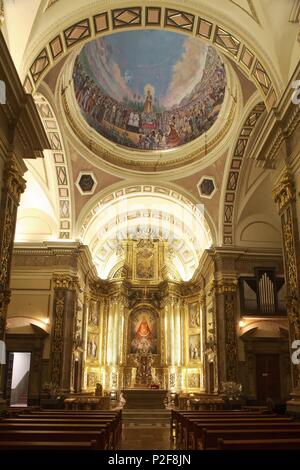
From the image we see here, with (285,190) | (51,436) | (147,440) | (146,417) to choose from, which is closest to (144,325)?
(146,417)

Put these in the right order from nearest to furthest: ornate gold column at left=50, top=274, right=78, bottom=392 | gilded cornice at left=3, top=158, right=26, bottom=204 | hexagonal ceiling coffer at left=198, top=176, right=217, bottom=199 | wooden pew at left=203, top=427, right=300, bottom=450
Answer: wooden pew at left=203, top=427, right=300, bottom=450 < gilded cornice at left=3, top=158, right=26, bottom=204 < ornate gold column at left=50, top=274, right=78, bottom=392 < hexagonal ceiling coffer at left=198, top=176, right=217, bottom=199

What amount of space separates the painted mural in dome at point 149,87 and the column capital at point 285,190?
887 cm

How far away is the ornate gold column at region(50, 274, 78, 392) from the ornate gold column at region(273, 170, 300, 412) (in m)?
11.4

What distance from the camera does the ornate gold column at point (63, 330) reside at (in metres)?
19.1

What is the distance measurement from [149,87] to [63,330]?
11.9 meters

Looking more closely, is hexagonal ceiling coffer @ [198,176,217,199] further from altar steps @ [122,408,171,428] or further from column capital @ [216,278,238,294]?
altar steps @ [122,408,171,428]

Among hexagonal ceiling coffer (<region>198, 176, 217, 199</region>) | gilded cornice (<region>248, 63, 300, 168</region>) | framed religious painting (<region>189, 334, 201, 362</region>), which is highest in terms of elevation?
hexagonal ceiling coffer (<region>198, 176, 217, 199</region>)

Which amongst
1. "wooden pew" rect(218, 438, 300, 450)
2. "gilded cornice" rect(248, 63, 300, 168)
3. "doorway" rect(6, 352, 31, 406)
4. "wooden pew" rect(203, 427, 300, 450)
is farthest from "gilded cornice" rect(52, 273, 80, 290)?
"wooden pew" rect(218, 438, 300, 450)

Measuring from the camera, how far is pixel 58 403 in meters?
17.8

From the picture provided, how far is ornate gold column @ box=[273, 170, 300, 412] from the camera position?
10398 millimetres

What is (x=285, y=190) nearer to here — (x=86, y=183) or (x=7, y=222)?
(x=7, y=222)

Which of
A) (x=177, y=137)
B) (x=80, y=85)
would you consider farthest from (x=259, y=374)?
(x=80, y=85)

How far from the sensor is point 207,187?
21.6 m
